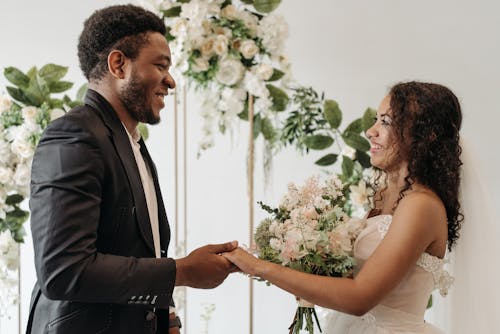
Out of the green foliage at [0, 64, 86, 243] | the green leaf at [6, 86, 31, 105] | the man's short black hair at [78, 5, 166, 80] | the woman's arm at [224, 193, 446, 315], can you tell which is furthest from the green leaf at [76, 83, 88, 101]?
the woman's arm at [224, 193, 446, 315]

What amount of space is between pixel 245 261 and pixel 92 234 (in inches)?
22.4

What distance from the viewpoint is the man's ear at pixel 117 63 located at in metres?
1.79

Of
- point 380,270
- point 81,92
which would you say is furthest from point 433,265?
point 81,92

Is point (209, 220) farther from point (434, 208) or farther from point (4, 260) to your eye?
point (434, 208)

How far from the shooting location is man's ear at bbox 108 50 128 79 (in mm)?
1785

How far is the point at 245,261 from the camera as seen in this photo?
193cm

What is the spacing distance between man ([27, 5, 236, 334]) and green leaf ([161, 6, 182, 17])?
2.34 feet

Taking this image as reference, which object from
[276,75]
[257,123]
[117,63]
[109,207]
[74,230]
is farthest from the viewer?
[257,123]

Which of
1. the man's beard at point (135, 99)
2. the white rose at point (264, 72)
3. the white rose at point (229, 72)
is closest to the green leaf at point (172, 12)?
the white rose at point (229, 72)

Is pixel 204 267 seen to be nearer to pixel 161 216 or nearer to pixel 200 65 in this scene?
pixel 161 216

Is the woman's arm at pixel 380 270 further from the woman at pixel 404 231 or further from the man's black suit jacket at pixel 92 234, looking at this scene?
the man's black suit jacket at pixel 92 234

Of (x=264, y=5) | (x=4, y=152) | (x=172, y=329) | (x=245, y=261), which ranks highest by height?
(x=264, y=5)

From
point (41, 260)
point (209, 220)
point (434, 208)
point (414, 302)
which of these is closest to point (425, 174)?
point (434, 208)

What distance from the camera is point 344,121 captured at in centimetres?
350
